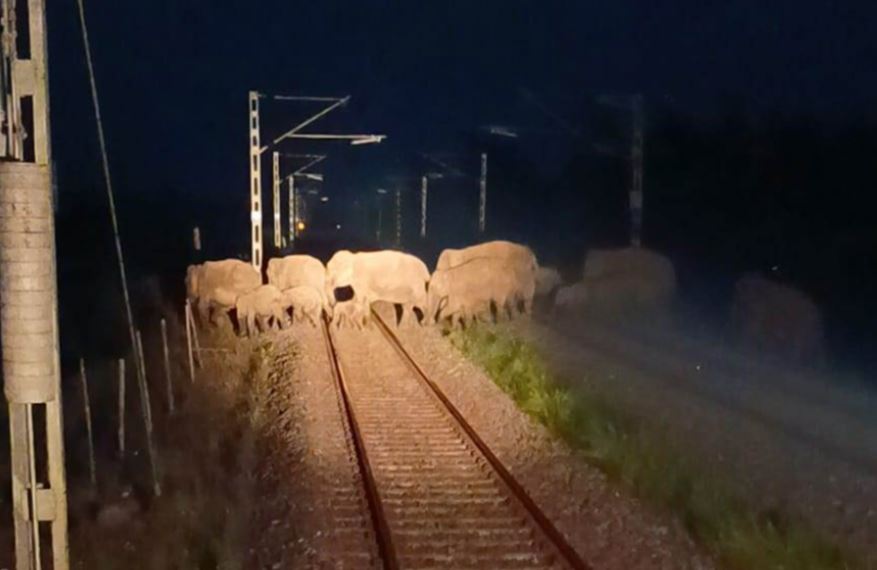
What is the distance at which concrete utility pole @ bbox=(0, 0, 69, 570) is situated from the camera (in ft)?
23.4

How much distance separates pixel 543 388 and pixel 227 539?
8617 mm

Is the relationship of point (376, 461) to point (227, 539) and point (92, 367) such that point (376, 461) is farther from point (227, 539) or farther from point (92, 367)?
point (92, 367)

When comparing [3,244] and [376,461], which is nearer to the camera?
[3,244]

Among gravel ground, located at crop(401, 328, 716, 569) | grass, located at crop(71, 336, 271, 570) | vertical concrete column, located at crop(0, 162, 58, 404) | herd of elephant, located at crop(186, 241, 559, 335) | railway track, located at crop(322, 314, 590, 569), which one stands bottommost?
grass, located at crop(71, 336, 271, 570)

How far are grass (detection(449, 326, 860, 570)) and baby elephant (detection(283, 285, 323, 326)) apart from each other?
388 inches

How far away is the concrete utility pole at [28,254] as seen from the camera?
7145mm

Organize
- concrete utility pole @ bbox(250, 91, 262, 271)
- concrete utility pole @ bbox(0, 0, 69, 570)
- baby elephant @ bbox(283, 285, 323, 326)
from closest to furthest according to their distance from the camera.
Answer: concrete utility pole @ bbox(0, 0, 69, 570)
baby elephant @ bbox(283, 285, 323, 326)
concrete utility pole @ bbox(250, 91, 262, 271)

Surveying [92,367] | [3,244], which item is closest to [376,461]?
[3,244]

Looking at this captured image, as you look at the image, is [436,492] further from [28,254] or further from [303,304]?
[303,304]

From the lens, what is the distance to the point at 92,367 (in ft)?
83.3

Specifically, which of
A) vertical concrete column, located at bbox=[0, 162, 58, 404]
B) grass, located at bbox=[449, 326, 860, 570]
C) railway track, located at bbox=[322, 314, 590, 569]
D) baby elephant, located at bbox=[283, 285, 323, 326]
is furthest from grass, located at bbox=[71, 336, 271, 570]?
baby elephant, located at bbox=[283, 285, 323, 326]

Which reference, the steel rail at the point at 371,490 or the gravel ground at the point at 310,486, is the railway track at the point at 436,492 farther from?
the gravel ground at the point at 310,486

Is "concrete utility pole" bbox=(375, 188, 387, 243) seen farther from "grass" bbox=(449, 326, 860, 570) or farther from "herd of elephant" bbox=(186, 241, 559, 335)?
"grass" bbox=(449, 326, 860, 570)

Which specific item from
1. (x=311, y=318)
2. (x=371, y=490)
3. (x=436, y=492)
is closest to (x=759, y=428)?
(x=436, y=492)
